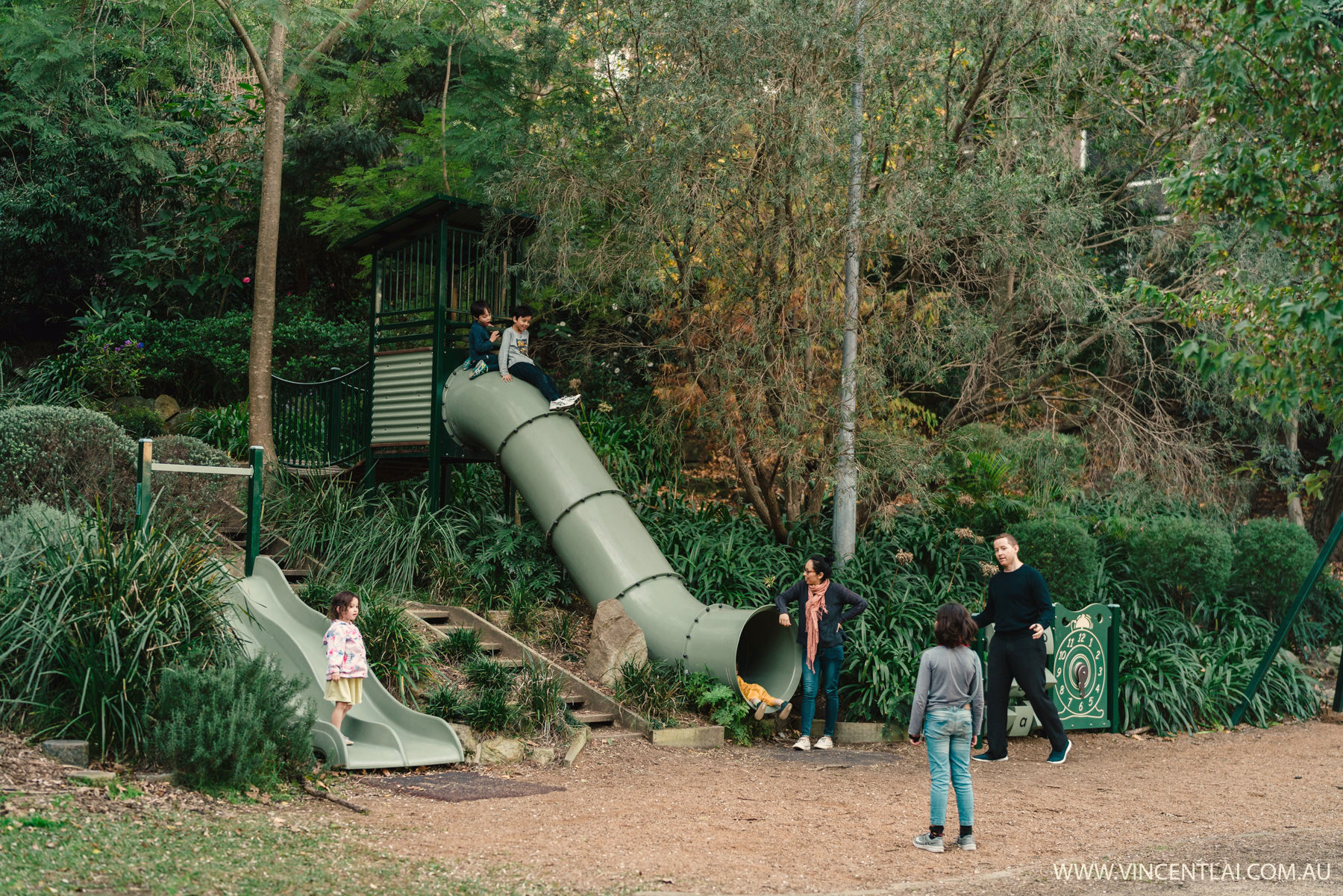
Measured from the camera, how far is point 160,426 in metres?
15.7

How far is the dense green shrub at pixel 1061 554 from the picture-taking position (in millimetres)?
11836

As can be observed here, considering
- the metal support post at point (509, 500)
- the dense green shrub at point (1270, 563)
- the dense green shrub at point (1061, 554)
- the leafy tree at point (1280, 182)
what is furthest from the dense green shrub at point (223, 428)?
the dense green shrub at point (1270, 563)

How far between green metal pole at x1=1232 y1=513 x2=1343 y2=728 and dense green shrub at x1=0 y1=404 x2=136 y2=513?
36.9ft

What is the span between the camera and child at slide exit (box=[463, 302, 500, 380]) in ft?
38.5

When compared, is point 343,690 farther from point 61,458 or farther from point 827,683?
point 61,458

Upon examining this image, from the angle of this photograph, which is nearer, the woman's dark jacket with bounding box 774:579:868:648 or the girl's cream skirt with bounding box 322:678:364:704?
the girl's cream skirt with bounding box 322:678:364:704

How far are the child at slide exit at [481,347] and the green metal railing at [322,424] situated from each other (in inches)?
82.0

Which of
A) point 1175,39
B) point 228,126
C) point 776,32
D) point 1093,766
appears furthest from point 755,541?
point 228,126

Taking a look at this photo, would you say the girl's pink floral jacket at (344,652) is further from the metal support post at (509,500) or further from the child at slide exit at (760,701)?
the metal support post at (509,500)

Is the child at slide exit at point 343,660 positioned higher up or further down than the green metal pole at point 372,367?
further down

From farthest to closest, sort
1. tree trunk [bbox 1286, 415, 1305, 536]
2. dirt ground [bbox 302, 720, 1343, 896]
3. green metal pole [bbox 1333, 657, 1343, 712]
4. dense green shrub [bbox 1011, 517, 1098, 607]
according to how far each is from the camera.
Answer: tree trunk [bbox 1286, 415, 1305, 536]
green metal pole [bbox 1333, 657, 1343, 712]
dense green shrub [bbox 1011, 517, 1098, 607]
dirt ground [bbox 302, 720, 1343, 896]

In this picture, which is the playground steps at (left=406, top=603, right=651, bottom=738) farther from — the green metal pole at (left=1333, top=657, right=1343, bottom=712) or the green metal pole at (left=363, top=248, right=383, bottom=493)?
the green metal pole at (left=1333, top=657, right=1343, bottom=712)

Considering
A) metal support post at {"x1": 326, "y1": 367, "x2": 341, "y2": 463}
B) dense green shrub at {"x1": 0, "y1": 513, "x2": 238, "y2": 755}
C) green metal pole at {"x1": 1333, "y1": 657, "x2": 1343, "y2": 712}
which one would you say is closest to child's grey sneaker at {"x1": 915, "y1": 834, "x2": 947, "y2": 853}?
dense green shrub at {"x1": 0, "y1": 513, "x2": 238, "y2": 755}

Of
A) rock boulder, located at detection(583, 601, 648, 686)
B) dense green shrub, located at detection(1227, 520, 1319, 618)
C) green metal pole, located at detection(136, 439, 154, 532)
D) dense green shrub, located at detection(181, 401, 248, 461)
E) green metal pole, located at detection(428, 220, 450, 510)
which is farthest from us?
dense green shrub, located at detection(181, 401, 248, 461)
